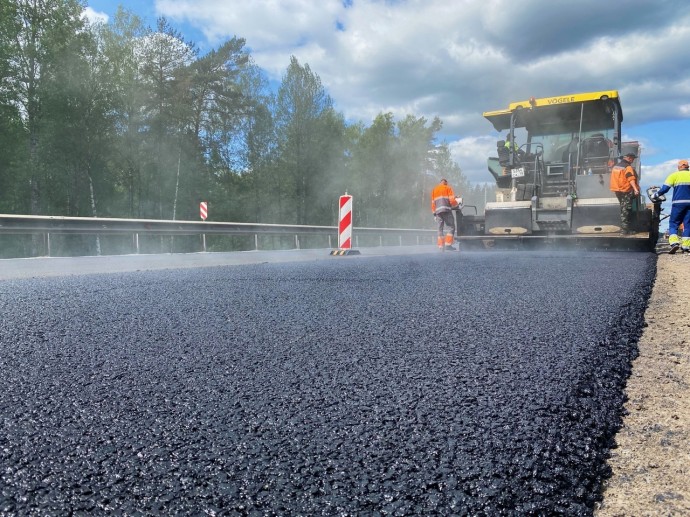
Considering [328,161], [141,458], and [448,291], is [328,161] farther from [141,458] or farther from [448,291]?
[141,458]

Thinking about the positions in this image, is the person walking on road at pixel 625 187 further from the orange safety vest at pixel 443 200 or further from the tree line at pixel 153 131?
the tree line at pixel 153 131

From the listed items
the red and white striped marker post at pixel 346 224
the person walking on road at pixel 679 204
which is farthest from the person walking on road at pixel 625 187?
the red and white striped marker post at pixel 346 224

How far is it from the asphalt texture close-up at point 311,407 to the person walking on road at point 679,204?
7364mm

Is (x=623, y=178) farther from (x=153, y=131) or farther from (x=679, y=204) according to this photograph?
(x=153, y=131)

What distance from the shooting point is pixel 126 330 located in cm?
275

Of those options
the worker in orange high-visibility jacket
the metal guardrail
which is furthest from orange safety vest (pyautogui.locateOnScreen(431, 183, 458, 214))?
the metal guardrail

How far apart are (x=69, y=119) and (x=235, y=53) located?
1043 cm

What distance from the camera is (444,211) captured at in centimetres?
1192

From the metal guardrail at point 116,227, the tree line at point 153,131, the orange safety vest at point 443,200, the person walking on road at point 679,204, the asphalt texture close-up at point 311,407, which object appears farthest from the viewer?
the tree line at point 153,131

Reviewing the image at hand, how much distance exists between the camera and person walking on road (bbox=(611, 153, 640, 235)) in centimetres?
962

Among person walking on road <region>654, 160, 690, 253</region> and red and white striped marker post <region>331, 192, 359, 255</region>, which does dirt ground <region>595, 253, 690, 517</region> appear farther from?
red and white striped marker post <region>331, 192, 359, 255</region>

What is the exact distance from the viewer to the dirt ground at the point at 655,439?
1158 millimetres

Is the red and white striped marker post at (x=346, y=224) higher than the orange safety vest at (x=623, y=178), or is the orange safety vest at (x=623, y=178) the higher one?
the orange safety vest at (x=623, y=178)

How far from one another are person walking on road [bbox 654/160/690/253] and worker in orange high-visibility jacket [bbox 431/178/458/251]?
4.16m
